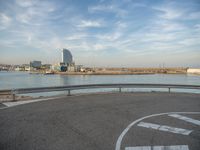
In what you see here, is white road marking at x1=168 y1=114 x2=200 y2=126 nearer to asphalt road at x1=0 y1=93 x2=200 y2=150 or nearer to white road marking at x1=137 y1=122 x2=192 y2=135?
asphalt road at x1=0 y1=93 x2=200 y2=150

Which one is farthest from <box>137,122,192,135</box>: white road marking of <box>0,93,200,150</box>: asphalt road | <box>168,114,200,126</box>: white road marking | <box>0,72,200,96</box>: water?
<box>0,72,200,96</box>: water

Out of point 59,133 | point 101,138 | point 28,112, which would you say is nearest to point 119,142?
point 101,138

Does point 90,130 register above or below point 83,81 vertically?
above

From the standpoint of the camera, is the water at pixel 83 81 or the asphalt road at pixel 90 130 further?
the water at pixel 83 81

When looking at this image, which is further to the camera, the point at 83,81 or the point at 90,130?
the point at 83,81

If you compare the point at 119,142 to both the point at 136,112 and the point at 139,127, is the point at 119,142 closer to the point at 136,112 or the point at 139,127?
the point at 139,127

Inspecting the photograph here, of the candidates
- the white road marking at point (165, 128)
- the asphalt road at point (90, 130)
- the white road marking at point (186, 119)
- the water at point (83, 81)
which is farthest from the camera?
the water at point (83, 81)

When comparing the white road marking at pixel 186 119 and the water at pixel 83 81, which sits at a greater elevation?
the white road marking at pixel 186 119

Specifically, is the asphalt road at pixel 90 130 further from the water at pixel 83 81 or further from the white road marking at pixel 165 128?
the water at pixel 83 81

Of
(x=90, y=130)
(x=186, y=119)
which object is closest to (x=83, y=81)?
(x=186, y=119)

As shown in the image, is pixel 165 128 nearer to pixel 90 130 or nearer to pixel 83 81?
pixel 90 130

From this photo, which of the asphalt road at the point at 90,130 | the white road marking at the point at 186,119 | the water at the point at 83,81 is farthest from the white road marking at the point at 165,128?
the water at the point at 83,81

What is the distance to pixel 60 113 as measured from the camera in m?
8.31

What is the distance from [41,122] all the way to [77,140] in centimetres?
235
